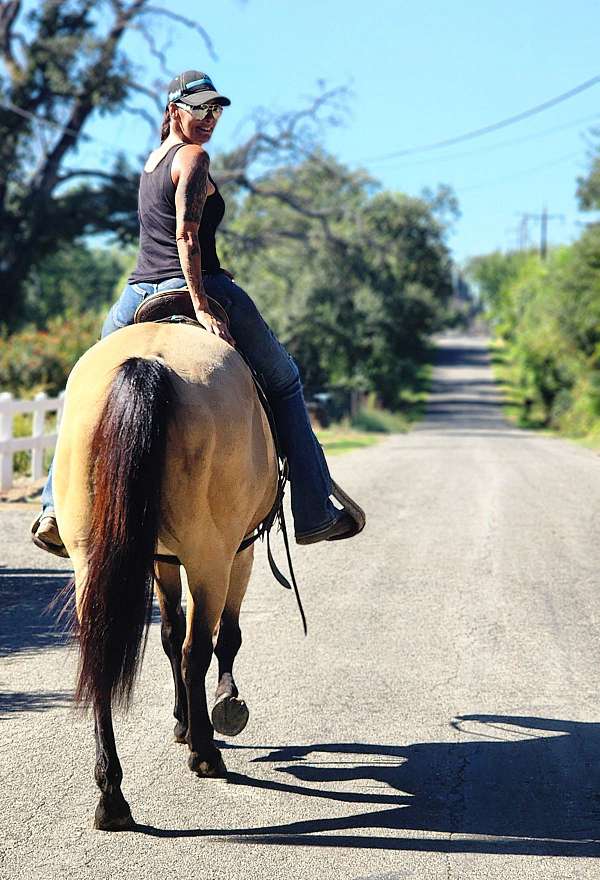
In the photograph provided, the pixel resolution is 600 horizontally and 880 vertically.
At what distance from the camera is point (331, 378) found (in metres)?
50.9

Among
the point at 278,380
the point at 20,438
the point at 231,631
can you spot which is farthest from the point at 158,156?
the point at 20,438

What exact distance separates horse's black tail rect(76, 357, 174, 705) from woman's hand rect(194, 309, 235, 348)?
2.38ft

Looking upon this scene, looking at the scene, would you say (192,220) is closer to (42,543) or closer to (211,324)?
(211,324)

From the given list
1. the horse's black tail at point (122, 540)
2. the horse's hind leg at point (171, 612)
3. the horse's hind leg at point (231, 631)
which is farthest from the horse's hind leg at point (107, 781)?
the horse's hind leg at point (171, 612)

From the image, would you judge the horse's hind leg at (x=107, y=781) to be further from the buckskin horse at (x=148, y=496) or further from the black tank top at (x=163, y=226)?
the black tank top at (x=163, y=226)

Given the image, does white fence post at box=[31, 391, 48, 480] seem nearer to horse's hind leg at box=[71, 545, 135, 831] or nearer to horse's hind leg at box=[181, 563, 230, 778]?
horse's hind leg at box=[181, 563, 230, 778]

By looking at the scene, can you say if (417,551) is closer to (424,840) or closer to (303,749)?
(303,749)

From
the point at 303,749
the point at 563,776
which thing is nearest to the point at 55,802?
the point at 303,749

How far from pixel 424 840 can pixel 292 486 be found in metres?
1.85

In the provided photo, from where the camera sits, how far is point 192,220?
4.83 m

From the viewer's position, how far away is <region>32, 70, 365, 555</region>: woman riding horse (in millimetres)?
4832

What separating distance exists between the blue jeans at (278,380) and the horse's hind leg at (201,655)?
941 mm

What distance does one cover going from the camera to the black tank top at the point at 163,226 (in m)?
4.98

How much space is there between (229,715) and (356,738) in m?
0.65
